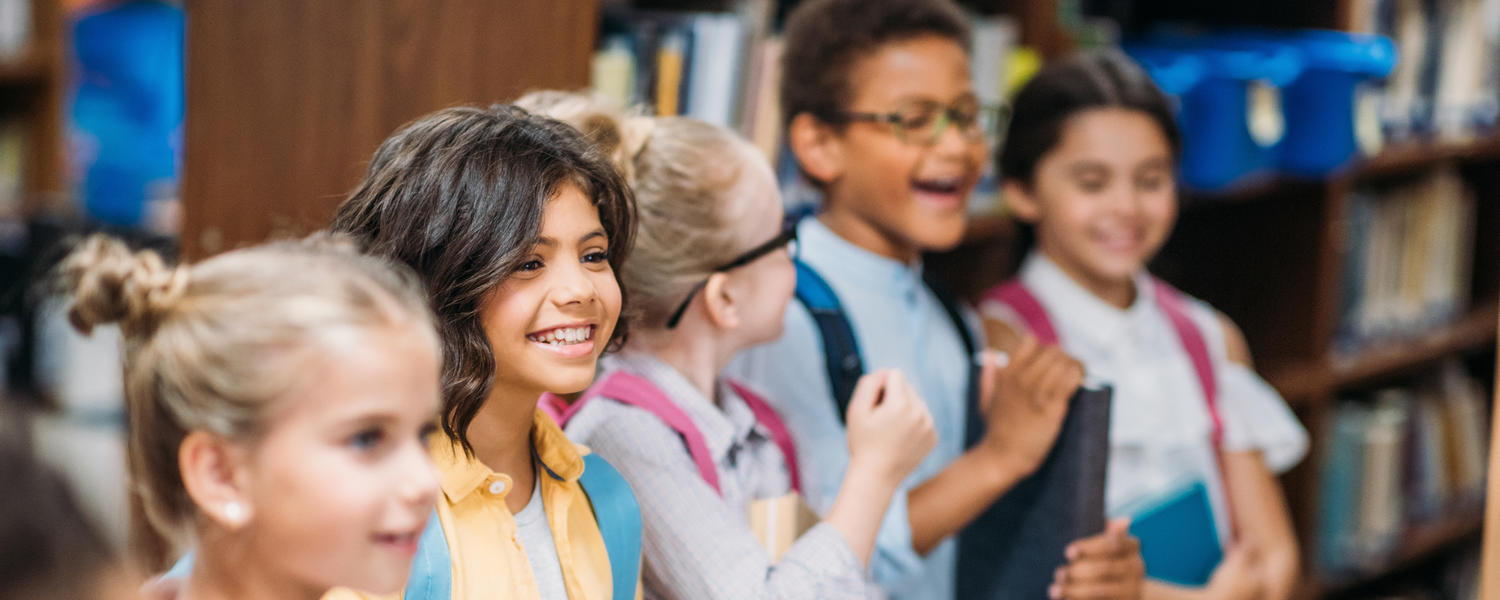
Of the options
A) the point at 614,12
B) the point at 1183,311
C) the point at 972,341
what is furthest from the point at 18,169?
the point at 1183,311

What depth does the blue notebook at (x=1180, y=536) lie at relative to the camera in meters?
1.67

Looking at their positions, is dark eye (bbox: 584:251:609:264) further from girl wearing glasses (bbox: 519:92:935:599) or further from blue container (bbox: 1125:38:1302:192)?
blue container (bbox: 1125:38:1302:192)

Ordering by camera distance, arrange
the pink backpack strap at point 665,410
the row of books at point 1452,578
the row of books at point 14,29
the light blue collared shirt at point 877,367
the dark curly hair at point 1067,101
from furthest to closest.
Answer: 1. the row of books at point 1452,578
2. the row of books at point 14,29
3. the dark curly hair at point 1067,101
4. the light blue collared shirt at point 877,367
5. the pink backpack strap at point 665,410

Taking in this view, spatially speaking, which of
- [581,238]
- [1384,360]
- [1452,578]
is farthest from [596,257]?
[1452,578]

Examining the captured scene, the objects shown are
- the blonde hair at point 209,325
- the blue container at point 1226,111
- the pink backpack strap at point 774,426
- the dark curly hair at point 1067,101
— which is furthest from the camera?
the blue container at point 1226,111

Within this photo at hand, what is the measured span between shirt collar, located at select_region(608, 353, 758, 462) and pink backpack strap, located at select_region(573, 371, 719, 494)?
0.01 metres

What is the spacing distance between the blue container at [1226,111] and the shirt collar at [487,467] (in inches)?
59.9

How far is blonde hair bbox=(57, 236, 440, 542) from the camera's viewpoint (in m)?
0.71

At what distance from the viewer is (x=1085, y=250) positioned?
1855mm

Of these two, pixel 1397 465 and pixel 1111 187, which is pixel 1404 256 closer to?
pixel 1397 465

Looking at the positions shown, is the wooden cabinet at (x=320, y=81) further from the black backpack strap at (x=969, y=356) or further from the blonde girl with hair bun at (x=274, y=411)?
the blonde girl with hair bun at (x=274, y=411)

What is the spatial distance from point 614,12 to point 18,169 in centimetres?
156

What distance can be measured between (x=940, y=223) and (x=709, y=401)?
0.44m

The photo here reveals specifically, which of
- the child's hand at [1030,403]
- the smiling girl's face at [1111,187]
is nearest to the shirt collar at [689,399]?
the child's hand at [1030,403]
